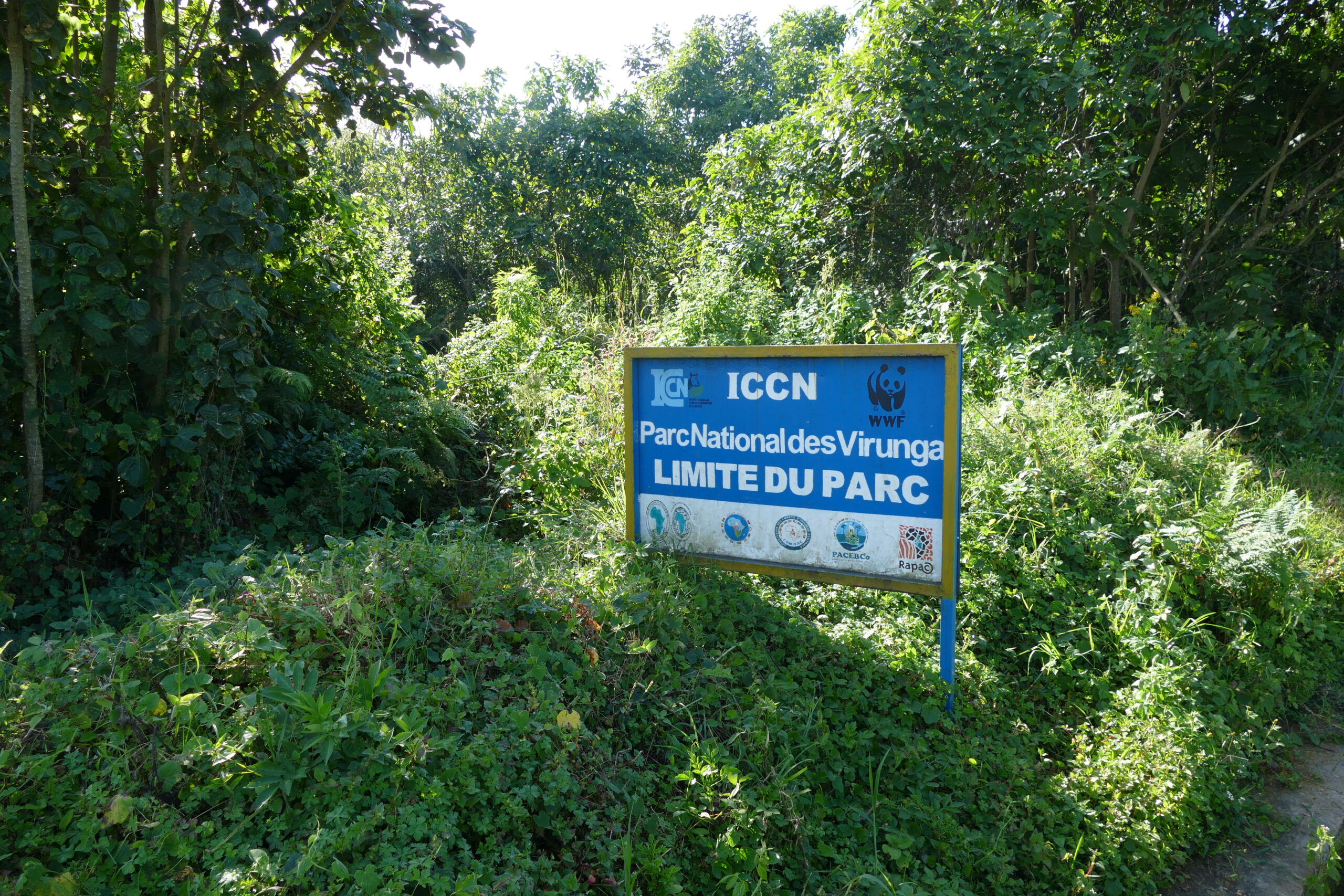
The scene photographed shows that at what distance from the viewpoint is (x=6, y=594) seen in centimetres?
357

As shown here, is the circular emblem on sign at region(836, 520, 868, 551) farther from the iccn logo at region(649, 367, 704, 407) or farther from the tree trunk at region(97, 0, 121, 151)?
the tree trunk at region(97, 0, 121, 151)

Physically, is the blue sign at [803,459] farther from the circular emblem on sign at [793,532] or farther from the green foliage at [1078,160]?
the green foliage at [1078,160]

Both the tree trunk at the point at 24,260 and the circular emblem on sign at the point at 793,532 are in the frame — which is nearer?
the tree trunk at the point at 24,260

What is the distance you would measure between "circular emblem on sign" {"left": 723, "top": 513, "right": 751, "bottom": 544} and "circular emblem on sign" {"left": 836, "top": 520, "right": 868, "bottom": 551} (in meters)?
0.44

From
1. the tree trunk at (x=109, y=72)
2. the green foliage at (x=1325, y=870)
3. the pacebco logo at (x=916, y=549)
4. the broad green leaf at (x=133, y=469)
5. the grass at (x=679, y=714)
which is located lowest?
the green foliage at (x=1325, y=870)

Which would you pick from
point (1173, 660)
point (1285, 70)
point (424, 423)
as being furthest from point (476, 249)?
point (1173, 660)

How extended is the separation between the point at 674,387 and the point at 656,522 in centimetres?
69

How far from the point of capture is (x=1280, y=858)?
3.08 metres

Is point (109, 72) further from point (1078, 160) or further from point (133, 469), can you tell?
point (1078, 160)

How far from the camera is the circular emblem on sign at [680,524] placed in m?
4.09

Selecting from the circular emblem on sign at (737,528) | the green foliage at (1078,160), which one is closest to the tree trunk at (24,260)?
the circular emblem on sign at (737,528)

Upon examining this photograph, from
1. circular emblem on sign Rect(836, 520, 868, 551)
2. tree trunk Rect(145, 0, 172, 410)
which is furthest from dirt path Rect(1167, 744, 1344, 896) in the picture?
tree trunk Rect(145, 0, 172, 410)

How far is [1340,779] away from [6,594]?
5.81m

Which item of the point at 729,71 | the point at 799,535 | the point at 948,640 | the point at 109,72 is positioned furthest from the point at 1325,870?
the point at 729,71
